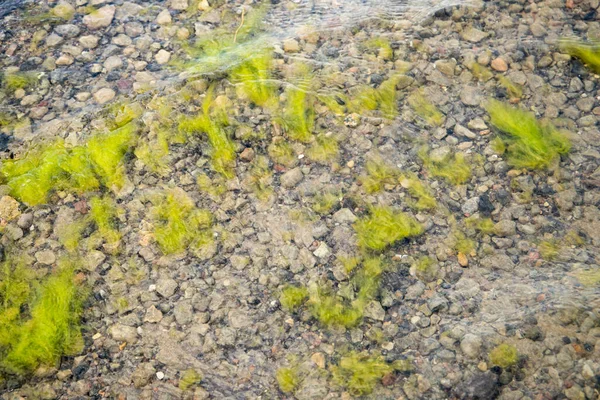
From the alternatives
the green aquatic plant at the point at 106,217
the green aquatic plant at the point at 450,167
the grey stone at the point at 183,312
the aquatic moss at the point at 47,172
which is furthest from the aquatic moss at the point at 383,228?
the aquatic moss at the point at 47,172

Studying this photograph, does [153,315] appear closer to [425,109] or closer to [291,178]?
[291,178]

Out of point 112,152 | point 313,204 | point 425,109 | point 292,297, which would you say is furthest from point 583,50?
point 112,152

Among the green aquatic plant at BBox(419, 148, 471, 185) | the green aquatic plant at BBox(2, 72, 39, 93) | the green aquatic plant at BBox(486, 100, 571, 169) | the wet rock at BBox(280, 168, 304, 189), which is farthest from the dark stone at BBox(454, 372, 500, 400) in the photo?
the green aquatic plant at BBox(2, 72, 39, 93)

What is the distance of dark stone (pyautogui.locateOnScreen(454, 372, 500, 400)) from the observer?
2.55 m

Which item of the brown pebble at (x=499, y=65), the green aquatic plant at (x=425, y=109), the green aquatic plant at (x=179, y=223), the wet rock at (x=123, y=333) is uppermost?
the brown pebble at (x=499, y=65)

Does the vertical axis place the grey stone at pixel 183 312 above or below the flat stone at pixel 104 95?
below

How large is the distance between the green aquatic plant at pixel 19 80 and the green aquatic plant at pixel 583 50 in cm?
401

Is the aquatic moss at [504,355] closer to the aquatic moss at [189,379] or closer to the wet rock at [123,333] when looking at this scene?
the aquatic moss at [189,379]

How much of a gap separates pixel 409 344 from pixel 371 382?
0.96ft

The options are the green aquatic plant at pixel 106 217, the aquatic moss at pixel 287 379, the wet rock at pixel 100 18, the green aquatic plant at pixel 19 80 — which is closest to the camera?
the aquatic moss at pixel 287 379

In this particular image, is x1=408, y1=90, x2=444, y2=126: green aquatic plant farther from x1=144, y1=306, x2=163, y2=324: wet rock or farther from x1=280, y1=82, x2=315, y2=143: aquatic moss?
x1=144, y1=306, x2=163, y2=324: wet rock

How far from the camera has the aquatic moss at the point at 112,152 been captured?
3.45 m

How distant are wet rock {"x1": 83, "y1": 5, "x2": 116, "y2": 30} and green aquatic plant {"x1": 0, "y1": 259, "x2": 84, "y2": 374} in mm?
2143

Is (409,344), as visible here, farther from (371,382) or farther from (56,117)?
(56,117)
